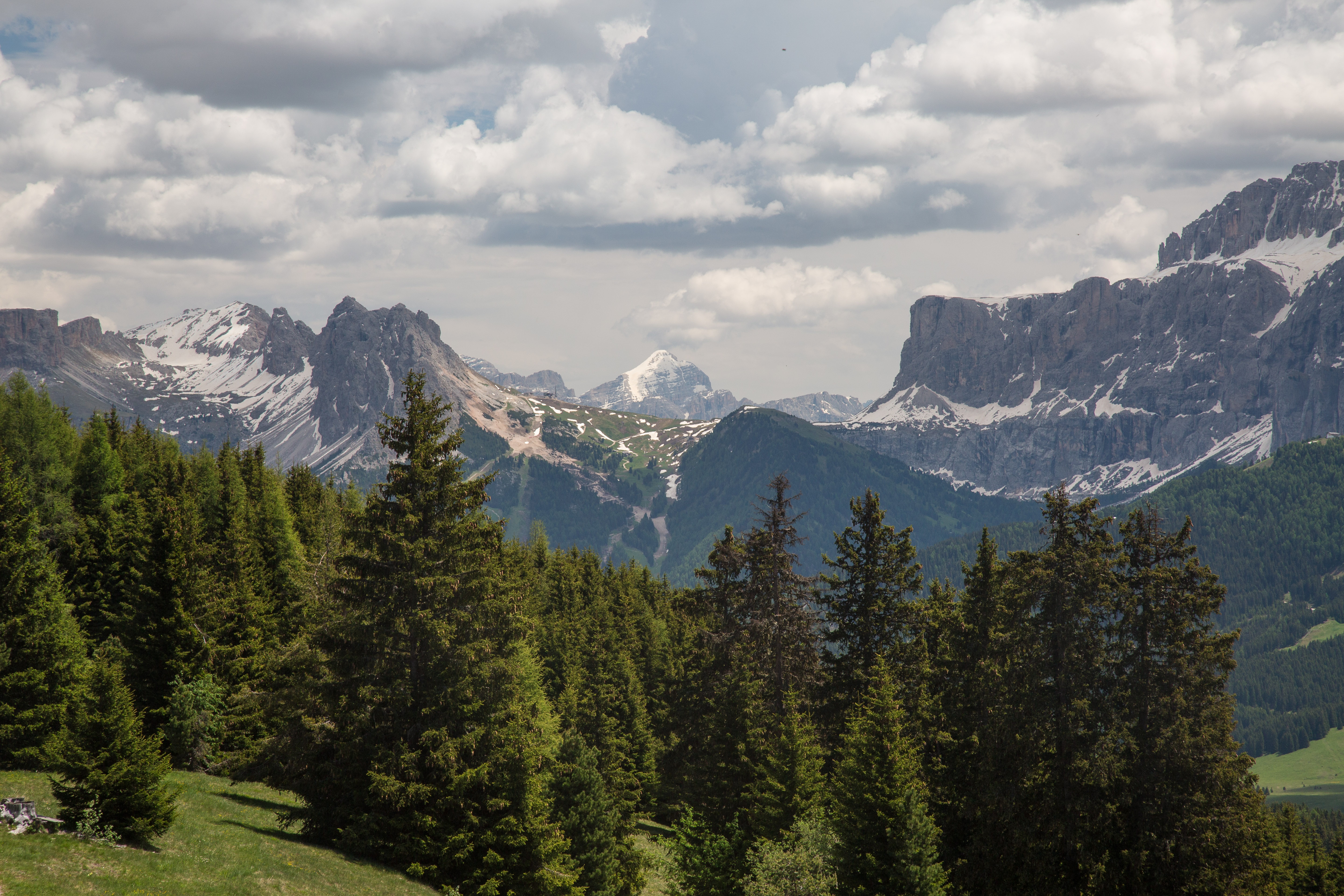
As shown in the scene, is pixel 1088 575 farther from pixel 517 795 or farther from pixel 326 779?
pixel 326 779

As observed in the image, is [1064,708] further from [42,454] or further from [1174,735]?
[42,454]

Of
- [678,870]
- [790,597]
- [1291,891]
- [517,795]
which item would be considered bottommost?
[1291,891]

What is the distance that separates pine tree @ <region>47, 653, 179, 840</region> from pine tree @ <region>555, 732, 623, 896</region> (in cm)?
2001

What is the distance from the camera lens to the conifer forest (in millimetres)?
38875

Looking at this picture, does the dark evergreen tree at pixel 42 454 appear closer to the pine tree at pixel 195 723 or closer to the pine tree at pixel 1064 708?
the pine tree at pixel 195 723

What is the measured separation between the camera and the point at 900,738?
1658 inches

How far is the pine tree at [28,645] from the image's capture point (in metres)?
39.1

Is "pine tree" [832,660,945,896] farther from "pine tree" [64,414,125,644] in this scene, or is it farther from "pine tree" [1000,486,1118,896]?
"pine tree" [64,414,125,644]

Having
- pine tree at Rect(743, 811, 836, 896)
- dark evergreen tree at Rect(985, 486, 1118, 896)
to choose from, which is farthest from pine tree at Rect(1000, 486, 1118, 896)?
pine tree at Rect(743, 811, 836, 896)

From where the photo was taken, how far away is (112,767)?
28.6 m

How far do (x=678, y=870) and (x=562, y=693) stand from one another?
16.0 metres

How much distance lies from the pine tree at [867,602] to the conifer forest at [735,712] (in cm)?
17

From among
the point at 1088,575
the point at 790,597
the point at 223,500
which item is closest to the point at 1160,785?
the point at 1088,575

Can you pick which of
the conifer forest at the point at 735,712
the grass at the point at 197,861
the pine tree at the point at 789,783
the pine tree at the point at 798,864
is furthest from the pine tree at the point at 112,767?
the pine tree at the point at 789,783
